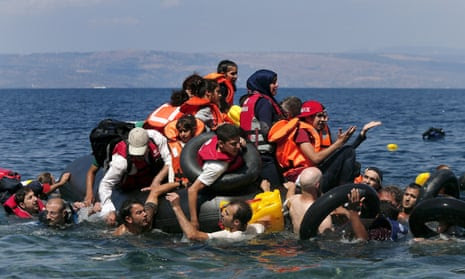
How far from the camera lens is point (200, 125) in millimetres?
11281

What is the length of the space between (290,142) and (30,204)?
419cm

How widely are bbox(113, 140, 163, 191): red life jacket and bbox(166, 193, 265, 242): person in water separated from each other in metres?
1.12

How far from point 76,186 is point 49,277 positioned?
4532mm

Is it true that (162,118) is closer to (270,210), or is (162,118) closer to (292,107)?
(292,107)

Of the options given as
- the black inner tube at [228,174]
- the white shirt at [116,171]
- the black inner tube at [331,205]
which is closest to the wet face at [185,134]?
the white shirt at [116,171]

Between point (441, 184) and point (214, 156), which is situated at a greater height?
point (214, 156)

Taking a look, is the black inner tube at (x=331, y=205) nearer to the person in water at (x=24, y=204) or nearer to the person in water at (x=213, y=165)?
the person in water at (x=213, y=165)

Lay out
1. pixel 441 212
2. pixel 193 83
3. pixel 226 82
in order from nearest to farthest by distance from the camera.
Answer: pixel 441 212 < pixel 193 83 < pixel 226 82

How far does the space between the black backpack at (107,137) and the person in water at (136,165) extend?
322mm

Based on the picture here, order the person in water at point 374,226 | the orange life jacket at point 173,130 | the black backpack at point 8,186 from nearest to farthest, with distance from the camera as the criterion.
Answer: the person in water at point 374,226, the orange life jacket at point 173,130, the black backpack at point 8,186

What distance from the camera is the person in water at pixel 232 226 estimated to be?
9711mm

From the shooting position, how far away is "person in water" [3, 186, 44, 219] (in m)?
12.2

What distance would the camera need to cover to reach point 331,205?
9211 mm

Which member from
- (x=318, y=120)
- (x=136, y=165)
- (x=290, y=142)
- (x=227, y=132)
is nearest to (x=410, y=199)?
(x=318, y=120)
